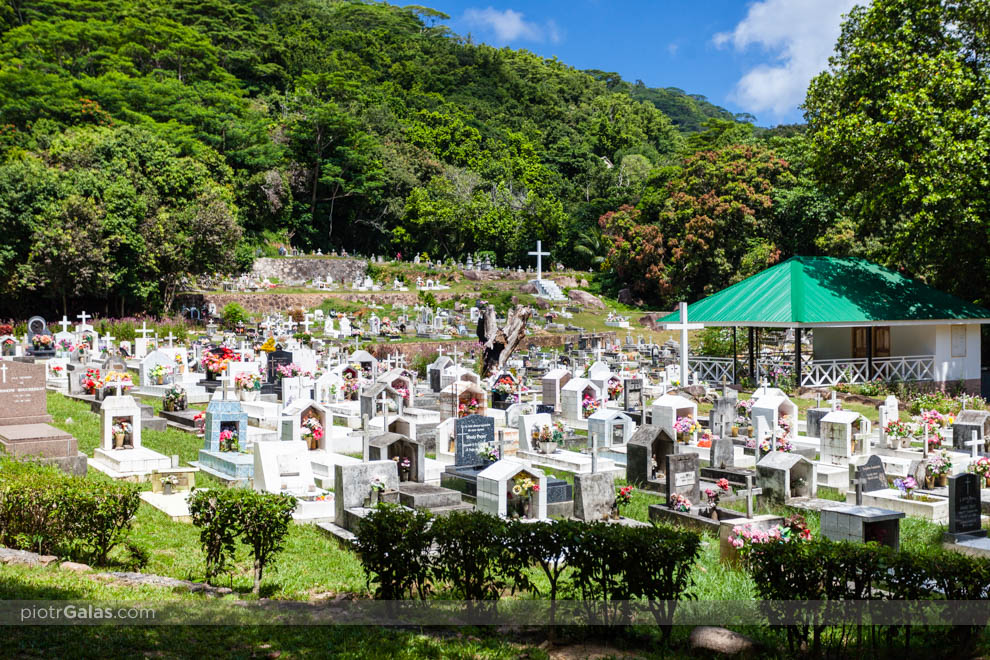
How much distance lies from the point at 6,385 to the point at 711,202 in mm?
39683

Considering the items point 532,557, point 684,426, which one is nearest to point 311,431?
point 684,426

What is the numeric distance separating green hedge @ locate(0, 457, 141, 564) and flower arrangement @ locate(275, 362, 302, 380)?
42.2 ft

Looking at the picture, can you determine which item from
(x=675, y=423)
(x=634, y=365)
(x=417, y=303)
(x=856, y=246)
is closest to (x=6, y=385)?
(x=675, y=423)

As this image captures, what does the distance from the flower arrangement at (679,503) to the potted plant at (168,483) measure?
6.69 metres

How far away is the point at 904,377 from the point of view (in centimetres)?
2519

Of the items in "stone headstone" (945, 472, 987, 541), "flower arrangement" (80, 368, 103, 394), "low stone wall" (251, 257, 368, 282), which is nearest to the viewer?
"stone headstone" (945, 472, 987, 541)

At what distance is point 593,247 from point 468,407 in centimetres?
4531

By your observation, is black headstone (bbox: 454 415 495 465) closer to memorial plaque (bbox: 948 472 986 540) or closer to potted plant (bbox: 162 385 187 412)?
memorial plaque (bbox: 948 472 986 540)

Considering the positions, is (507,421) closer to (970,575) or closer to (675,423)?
(675,423)

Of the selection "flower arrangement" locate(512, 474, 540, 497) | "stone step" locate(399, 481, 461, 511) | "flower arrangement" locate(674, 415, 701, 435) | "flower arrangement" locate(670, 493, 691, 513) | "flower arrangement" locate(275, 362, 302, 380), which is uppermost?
"flower arrangement" locate(275, 362, 302, 380)

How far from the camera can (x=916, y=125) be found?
72.7 ft

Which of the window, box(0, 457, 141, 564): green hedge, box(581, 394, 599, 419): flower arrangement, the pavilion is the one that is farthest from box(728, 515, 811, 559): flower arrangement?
the window

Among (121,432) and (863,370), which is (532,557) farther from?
(863,370)

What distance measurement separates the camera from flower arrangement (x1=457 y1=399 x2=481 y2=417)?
17.5 metres
